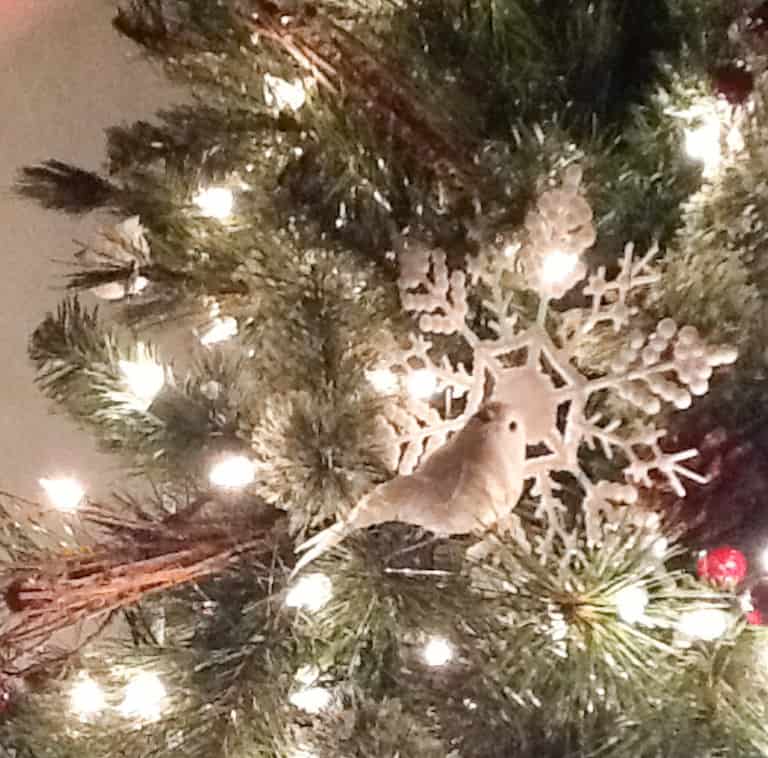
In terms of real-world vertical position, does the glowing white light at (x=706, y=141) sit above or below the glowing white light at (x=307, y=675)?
above

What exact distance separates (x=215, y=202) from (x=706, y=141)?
30 cm

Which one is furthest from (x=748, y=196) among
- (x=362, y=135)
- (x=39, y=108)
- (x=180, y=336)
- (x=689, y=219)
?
(x=39, y=108)

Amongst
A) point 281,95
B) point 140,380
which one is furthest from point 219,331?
point 281,95

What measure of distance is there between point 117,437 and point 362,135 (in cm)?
27

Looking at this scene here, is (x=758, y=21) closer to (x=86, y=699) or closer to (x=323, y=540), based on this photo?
(x=323, y=540)

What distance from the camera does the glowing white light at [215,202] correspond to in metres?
0.85

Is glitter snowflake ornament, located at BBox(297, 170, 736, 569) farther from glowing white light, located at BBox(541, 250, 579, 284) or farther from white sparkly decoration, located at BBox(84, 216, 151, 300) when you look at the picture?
white sparkly decoration, located at BBox(84, 216, 151, 300)

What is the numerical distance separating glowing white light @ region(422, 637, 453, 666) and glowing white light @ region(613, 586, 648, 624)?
0.41 feet

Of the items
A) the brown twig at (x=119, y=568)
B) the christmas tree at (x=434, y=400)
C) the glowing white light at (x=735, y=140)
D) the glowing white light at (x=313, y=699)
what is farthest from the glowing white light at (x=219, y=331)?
the glowing white light at (x=735, y=140)

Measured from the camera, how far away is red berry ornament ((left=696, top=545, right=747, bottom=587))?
69 cm

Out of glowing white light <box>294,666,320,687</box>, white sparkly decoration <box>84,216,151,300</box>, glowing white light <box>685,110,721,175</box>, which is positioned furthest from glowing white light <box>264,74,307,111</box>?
glowing white light <box>294,666,320,687</box>

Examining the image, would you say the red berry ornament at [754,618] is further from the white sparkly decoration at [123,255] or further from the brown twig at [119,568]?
the white sparkly decoration at [123,255]

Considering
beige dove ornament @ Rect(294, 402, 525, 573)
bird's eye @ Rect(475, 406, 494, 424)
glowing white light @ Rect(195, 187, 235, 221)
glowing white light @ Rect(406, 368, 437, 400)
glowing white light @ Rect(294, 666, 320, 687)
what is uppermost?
glowing white light @ Rect(195, 187, 235, 221)

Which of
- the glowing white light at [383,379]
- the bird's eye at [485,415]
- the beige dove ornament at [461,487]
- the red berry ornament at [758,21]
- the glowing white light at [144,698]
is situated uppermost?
the red berry ornament at [758,21]
